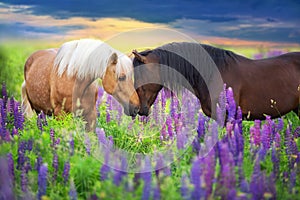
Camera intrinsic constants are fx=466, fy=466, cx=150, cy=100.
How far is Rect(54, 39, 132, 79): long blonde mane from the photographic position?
18.3ft

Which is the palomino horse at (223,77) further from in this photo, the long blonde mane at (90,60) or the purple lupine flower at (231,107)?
the purple lupine flower at (231,107)

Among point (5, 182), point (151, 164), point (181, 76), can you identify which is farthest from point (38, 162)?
point (181, 76)

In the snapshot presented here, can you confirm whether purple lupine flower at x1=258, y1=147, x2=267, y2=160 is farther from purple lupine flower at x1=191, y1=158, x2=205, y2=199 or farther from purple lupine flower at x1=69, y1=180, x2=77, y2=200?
purple lupine flower at x1=69, y1=180, x2=77, y2=200

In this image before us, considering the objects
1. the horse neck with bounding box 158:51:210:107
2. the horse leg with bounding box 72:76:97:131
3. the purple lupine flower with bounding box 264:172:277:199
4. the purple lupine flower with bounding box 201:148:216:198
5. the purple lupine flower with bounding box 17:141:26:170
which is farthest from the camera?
the horse leg with bounding box 72:76:97:131

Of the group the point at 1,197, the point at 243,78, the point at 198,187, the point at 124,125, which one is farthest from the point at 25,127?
the point at 198,187

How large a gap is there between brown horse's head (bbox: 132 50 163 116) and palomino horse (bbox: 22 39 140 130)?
0.08 meters

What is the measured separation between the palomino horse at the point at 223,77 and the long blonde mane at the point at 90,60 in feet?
0.60

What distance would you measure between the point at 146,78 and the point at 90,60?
0.71 m

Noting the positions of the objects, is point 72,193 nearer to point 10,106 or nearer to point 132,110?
point 132,110

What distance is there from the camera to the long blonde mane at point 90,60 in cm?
559

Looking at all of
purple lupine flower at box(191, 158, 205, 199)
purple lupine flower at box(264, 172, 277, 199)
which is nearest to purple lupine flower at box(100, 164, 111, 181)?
purple lupine flower at box(191, 158, 205, 199)

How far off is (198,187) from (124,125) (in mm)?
3387

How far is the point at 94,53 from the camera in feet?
18.3

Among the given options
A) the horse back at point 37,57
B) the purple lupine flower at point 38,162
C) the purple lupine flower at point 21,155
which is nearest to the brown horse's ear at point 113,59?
the horse back at point 37,57
